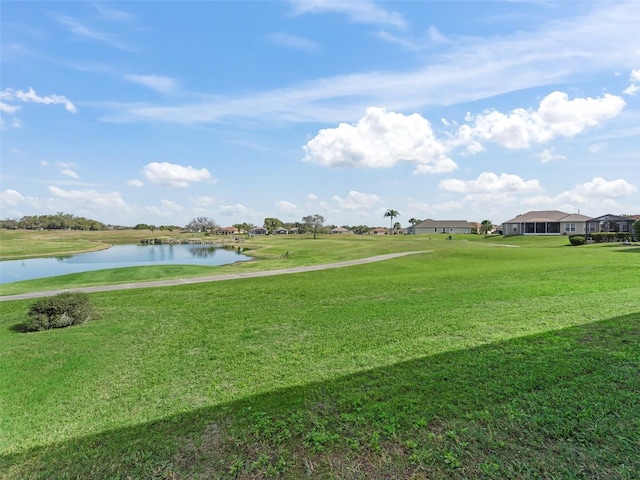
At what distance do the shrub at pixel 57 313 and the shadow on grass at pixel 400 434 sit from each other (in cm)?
605

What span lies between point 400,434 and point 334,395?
1.04 meters

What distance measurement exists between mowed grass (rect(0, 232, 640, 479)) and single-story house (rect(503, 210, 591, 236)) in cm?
6521

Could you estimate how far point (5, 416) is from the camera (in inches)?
154

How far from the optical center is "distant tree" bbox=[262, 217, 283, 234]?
129137 millimetres

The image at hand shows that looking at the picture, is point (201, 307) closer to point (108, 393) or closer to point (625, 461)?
point (108, 393)

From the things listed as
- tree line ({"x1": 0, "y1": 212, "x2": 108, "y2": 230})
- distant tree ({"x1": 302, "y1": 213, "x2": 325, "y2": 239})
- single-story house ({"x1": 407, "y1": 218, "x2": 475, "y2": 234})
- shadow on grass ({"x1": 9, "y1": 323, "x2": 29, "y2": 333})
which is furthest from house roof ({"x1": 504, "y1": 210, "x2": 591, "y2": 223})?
tree line ({"x1": 0, "y1": 212, "x2": 108, "y2": 230})

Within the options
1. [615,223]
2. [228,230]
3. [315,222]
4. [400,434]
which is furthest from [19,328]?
[228,230]

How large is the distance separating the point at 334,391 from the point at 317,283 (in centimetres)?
951

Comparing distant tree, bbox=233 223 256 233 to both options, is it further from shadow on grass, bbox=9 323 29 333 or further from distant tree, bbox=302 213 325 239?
shadow on grass, bbox=9 323 29 333

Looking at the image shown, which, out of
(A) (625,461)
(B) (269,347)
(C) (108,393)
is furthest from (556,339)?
(C) (108,393)

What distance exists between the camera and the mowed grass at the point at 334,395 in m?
2.98

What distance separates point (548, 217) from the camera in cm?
6594

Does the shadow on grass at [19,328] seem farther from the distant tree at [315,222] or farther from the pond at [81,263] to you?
the distant tree at [315,222]

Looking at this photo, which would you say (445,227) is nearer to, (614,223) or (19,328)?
(614,223)
